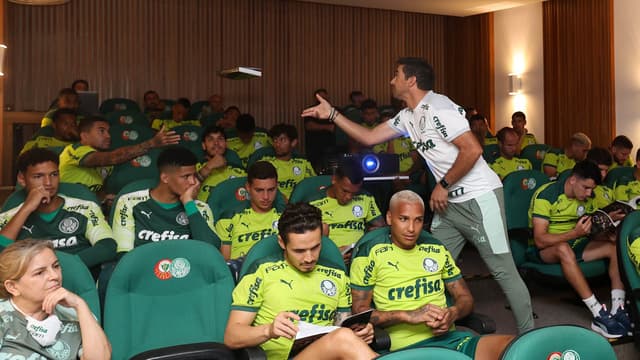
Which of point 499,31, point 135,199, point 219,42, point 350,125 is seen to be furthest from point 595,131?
point 135,199

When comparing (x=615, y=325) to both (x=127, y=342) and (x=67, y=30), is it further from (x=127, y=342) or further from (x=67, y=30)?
(x=67, y=30)

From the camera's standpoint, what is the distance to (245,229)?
3877mm

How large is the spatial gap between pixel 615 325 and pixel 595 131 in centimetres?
591

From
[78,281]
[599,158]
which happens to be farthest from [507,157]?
[78,281]

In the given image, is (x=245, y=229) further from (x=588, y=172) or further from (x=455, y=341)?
(x=588, y=172)

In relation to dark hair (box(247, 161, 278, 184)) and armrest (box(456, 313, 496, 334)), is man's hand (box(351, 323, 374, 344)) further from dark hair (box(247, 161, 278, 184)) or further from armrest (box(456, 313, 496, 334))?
dark hair (box(247, 161, 278, 184))

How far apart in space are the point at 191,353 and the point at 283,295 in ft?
1.44

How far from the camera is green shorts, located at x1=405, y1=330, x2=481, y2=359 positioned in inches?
107

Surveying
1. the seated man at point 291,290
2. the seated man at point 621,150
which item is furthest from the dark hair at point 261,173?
the seated man at point 621,150

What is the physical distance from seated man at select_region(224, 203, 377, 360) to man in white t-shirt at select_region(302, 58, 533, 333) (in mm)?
810

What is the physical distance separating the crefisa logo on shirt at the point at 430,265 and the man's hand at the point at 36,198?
1.81 m

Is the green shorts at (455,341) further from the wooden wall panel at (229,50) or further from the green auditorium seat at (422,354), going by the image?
the wooden wall panel at (229,50)

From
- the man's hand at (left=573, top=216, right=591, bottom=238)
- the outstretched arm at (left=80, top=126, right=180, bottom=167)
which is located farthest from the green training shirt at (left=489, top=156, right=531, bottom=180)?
the outstretched arm at (left=80, top=126, right=180, bottom=167)

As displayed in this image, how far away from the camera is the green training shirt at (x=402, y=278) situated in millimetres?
2859
